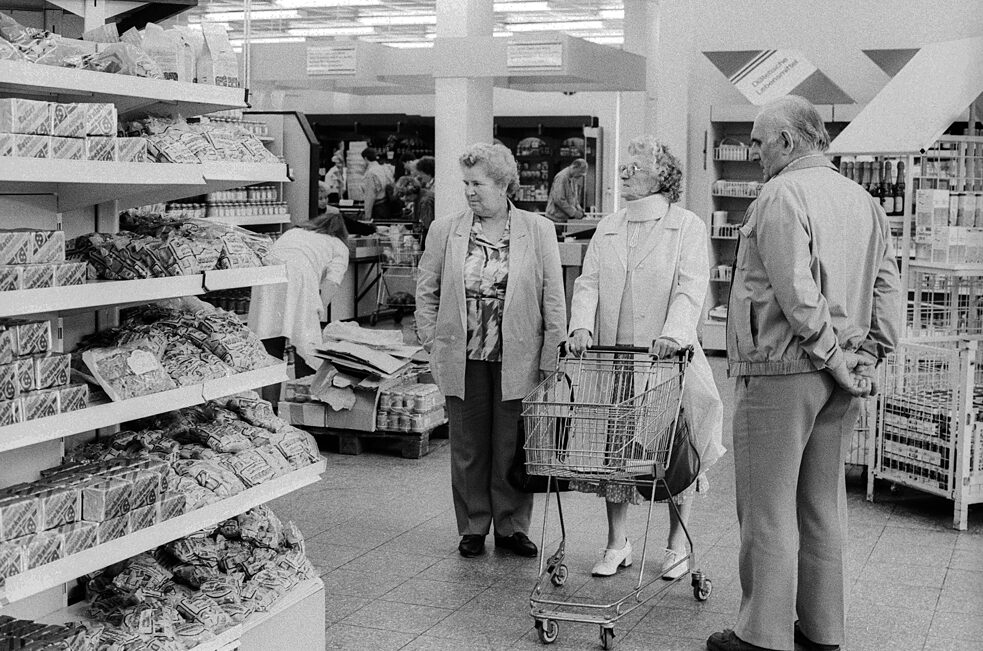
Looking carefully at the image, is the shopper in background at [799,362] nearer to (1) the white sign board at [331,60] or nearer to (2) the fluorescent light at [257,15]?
(1) the white sign board at [331,60]

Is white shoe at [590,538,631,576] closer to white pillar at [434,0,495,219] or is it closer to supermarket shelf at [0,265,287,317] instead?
supermarket shelf at [0,265,287,317]

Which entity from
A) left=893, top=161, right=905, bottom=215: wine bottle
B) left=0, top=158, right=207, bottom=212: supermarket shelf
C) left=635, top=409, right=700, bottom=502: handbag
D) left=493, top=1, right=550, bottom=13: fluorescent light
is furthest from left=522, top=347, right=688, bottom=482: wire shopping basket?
left=493, top=1, right=550, bottom=13: fluorescent light

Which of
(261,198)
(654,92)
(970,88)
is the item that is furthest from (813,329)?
(654,92)

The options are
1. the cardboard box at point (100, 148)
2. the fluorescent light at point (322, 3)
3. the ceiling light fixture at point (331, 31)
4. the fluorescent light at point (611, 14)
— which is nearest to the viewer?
the cardboard box at point (100, 148)

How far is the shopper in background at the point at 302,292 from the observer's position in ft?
27.4

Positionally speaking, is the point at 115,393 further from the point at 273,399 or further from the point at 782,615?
the point at 273,399

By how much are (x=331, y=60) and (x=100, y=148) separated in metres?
6.58

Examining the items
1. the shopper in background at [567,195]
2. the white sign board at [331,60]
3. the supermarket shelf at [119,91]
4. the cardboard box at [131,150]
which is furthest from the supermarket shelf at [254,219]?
the cardboard box at [131,150]

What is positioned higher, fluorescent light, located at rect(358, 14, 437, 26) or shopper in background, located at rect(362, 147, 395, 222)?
fluorescent light, located at rect(358, 14, 437, 26)

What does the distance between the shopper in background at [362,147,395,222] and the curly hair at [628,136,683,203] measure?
1252 cm

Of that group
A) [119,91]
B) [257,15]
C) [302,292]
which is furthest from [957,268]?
[257,15]

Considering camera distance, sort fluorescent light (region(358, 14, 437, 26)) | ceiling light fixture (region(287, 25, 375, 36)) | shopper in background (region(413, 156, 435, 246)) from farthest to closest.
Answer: ceiling light fixture (region(287, 25, 375, 36)), fluorescent light (region(358, 14, 437, 26)), shopper in background (region(413, 156, 435, 246))

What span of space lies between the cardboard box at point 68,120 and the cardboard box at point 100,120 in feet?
0.06

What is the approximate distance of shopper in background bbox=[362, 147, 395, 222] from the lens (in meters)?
17.5
